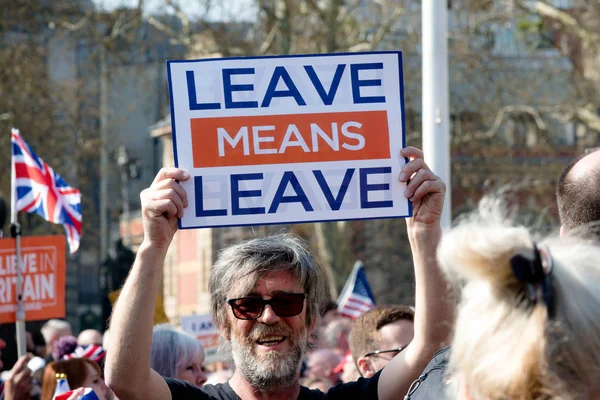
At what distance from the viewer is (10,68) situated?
2589 cm

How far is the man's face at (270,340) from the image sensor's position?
11.2ft

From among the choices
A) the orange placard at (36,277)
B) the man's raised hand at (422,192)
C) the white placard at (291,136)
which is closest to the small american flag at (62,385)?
the orange placard at (36,277)

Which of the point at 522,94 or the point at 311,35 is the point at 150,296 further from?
the point at 522,94

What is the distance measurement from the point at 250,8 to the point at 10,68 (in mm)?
5863

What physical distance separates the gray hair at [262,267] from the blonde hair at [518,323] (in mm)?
1591

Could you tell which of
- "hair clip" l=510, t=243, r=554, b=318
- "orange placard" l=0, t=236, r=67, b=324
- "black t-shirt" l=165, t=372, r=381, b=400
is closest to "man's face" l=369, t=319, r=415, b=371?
"black t-shirt" l=165, t=372, r=381, b=400

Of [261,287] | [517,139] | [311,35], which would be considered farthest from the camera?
[517,139]

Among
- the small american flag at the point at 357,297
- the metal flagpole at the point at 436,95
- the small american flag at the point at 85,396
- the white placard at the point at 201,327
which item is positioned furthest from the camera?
the small american flag at the point at 357,297

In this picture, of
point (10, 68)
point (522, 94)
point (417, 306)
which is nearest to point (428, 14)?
point (417, 306)

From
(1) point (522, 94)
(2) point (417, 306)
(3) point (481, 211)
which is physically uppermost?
(1) point (522, 94)

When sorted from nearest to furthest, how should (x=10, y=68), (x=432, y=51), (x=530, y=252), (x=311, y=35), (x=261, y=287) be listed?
(x=530, y=252)
(x=261, y=287)
(x=432, y=51)
(x=311, y=35)
(x=10, y=68)

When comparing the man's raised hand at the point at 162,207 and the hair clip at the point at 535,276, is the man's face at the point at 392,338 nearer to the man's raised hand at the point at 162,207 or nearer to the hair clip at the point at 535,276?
the man's raised hand at the point at 162,207

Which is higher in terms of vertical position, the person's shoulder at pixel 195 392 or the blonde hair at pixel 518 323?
the blonde hair at pixel 518 323

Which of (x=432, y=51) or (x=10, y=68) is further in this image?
(x=10, y=68)
